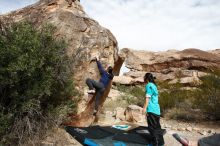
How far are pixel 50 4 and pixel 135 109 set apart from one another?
5103 mm

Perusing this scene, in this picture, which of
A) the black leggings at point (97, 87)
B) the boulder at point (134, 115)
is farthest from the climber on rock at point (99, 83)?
the boulder at point (134, 115)

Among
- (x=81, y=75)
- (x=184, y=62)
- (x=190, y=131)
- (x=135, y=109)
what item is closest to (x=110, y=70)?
(x=81, y=75)

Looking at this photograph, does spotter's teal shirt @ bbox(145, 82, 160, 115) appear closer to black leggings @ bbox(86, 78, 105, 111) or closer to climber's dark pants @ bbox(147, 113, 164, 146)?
climber's dark pants @ bbox(147, 113, 164, 146)

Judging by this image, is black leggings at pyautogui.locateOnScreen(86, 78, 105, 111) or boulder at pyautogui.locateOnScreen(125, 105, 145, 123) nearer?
black leggings at pyautogui.locateOnScreen(86, 78, 105, 111)

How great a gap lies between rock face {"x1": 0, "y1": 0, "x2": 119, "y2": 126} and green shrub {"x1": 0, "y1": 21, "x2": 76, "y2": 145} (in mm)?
1473

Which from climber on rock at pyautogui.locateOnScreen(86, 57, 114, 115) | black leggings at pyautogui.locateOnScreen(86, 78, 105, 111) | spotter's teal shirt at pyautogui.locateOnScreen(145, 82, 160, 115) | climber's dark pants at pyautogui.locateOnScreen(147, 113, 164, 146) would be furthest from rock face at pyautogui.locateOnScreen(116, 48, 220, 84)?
spotter's teal shirt at pyautogui.locateOnScreen(145, 82, 160, 115)

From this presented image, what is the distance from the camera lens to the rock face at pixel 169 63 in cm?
2900

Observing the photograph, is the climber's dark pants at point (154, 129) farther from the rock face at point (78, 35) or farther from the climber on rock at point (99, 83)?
the rock face at point (78, 35)

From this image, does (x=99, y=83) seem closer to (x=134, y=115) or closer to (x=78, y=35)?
(x=78, y=35)

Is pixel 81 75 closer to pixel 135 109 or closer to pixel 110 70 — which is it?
pixel 110 70

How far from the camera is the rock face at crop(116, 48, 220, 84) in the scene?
95.1 ft

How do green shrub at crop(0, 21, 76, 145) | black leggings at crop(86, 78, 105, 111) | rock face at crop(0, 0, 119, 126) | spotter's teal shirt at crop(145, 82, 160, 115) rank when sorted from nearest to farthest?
green shrub at crop(0, 21, 76, 145) → spotter's teal shirt at crop(145, 82, 160, 115) → rock face at crop(0, 0, 119, 126) → black leggings at crop(86, 78, 105, 111)

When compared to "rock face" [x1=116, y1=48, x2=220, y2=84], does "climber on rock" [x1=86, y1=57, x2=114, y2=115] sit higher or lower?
lower

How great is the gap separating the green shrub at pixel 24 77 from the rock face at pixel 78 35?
1473 mm
